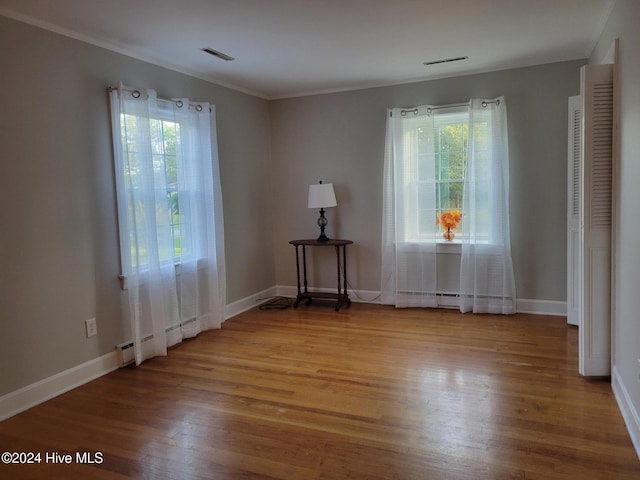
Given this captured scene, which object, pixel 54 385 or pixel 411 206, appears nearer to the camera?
pixel 54 385

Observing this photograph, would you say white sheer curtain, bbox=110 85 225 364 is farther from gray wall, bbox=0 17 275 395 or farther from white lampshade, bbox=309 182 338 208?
white lampshade, bbox=309 182 338 208

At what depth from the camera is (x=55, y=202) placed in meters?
2.96

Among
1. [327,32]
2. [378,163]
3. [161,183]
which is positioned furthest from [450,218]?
[161,183]

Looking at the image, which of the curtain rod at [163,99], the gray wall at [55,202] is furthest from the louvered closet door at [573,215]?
the gray wall at [55,202]

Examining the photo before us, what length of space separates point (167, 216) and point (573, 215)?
3.55m

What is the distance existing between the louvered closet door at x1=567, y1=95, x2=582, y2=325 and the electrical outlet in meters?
3.92

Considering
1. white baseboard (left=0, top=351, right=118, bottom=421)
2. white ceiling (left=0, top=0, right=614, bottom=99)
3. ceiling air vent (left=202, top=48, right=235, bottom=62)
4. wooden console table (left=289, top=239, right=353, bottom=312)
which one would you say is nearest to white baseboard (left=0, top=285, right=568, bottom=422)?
white baseboard (left=0, top=351, right=118, bottom=421)

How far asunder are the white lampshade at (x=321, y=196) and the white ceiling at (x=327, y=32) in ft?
3.85

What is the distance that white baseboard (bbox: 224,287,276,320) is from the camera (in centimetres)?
473

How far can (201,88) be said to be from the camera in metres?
4.32

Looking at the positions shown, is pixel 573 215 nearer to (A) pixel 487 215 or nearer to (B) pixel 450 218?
(A) pixel 487 215

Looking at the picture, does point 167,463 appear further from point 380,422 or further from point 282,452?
point 380,422

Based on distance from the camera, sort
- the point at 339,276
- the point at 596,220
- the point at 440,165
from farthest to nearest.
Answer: the point at 339,276, the point at 440,165, the point at 596,220

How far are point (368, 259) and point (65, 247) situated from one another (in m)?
3.14
